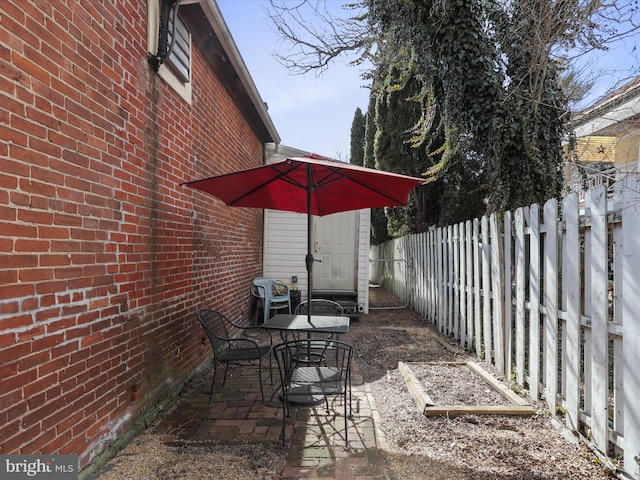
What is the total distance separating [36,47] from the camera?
2.01 meters

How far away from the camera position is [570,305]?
113 inches

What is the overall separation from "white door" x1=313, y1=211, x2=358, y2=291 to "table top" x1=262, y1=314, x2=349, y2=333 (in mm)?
4364

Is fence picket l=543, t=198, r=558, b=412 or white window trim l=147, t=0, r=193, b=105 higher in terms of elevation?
white window trim l=147, t=0, r=193, b=105

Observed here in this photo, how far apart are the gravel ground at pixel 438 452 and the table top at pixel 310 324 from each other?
80 cm

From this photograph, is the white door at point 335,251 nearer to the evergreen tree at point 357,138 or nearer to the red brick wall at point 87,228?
the red brick wall at point 87,228

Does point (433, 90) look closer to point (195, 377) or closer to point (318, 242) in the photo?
point (318, 242)

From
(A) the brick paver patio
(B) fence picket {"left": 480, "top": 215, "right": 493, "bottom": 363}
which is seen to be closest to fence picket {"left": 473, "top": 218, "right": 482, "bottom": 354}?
(B) fence picket {"left": 480, "top": 215, "right": 493, "bottom": 363}

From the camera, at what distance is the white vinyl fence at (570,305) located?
2.32 metres

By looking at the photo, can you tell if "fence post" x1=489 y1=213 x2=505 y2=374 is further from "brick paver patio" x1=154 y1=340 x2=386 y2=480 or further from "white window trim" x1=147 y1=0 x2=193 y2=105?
"white window trim" x1=147 y1=0 x2=193 y2=105

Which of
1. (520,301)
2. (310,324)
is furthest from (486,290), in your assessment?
(310,324)

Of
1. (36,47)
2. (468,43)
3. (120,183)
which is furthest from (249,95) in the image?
(36,47)

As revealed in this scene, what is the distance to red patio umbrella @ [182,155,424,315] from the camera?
A: 3502 millimetres

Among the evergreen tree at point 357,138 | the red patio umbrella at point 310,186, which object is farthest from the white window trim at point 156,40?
the evergreen tree at point 357,138

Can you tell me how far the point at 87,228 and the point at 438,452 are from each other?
2.74 meters
